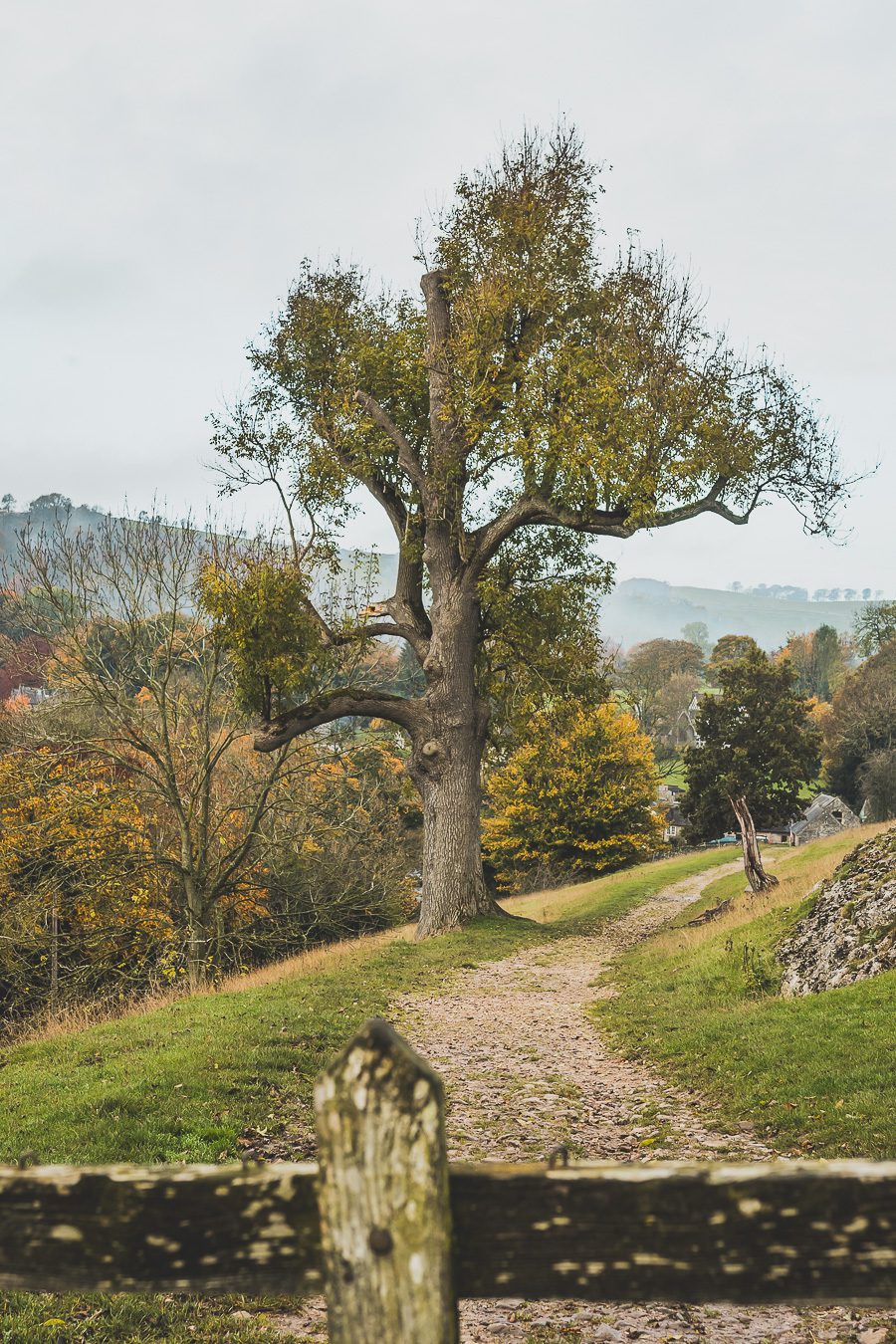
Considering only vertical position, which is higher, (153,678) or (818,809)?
(153,678)

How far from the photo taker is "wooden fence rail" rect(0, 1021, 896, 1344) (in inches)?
84.7

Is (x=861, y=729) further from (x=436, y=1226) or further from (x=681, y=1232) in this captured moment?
(x=436, y=1226)

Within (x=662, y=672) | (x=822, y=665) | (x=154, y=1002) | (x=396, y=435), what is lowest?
(x=154, y=1002)

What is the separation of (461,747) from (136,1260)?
21.5 m

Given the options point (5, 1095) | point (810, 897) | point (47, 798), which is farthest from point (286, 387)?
point (5, 1095)

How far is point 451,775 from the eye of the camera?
77.3 ft

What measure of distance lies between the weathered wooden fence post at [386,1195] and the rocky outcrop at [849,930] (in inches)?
475

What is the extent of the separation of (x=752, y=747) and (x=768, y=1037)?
37128 mm

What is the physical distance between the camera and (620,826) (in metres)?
46.1

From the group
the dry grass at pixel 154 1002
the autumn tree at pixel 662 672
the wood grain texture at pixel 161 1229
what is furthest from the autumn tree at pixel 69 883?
the autumn tree at pixel 662 672

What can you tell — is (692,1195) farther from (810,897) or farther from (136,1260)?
(810,897)

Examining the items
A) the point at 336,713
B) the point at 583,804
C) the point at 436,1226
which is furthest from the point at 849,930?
the point at 583,804

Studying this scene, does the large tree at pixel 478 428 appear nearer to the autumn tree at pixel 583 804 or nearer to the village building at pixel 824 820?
the autumn tree at pixel 583 804

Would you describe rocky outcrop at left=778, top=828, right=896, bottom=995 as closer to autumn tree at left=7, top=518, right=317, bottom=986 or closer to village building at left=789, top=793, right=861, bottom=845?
autumn tree at left=7, top=518, right=317, bottom=986
